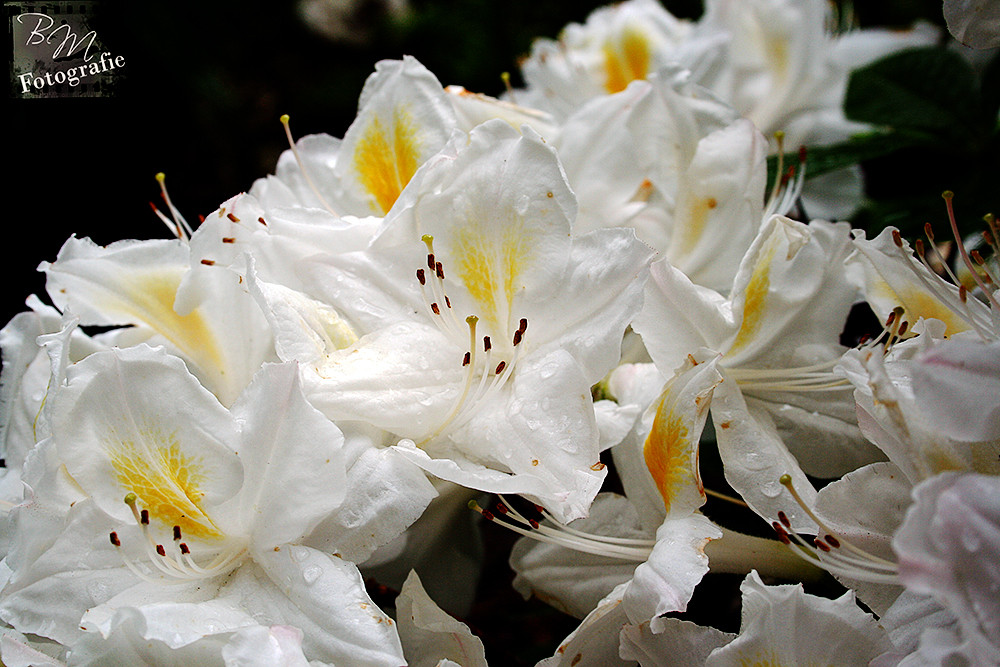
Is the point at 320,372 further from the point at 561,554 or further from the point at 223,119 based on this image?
the point at 223,119

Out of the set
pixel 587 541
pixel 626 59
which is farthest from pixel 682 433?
pixel 626 59

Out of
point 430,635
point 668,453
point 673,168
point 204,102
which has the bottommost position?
point 204,102

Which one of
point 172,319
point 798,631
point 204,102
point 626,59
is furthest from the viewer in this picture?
point 204,102

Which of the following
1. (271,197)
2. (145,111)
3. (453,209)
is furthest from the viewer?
(145,111)

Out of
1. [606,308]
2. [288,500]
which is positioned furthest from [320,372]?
[606,308]

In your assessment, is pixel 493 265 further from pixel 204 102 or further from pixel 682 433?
pixel 204 102

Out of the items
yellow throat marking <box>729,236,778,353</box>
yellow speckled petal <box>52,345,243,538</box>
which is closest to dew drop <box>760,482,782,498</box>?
yellow throat marking <box>729,236,778,353</box>
